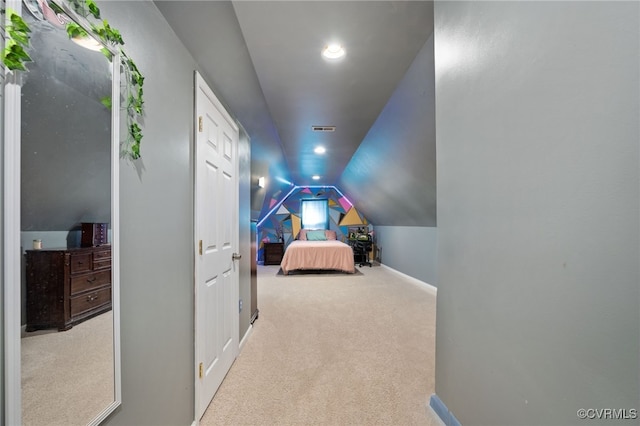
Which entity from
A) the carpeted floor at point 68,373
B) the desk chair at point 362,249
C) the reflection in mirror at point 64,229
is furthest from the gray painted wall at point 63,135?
the desk chair at point 362,249

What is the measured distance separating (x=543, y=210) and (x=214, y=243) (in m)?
1.77

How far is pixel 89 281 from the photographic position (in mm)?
792

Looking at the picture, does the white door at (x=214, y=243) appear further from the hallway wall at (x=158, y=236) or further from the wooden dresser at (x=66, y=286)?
the wooden dresser at (x=66, y=286)

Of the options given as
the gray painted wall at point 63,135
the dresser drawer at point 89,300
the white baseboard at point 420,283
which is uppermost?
the gray painted wall at point 63,135

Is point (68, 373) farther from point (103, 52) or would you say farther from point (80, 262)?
point (103, 52)

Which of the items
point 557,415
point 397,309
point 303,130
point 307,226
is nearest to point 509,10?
point 557,415

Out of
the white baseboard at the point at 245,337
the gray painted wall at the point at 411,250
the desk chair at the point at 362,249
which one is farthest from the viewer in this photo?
the desk chair at the point at 362,249

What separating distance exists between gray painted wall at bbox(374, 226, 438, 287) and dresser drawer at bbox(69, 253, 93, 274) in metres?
3.66

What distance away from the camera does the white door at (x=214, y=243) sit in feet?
5.24

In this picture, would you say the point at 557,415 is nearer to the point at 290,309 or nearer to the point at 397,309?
the point at 397,309

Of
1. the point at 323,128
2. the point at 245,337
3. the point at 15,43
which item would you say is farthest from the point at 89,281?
the point at 323,128

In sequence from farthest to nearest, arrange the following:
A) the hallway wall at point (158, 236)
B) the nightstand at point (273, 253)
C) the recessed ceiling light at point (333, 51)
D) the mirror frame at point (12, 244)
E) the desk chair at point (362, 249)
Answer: the nightstand at point (273, 253) → the desk chair at point (362, 249) → the recessed ceiling light at point (333, 51) → the hallway wall at point (158, 236) → the mirror frame at point (12, 244)

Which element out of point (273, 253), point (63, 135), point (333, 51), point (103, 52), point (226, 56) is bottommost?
point (273, 253)

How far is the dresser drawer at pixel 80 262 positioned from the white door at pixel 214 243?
2.51 ft
